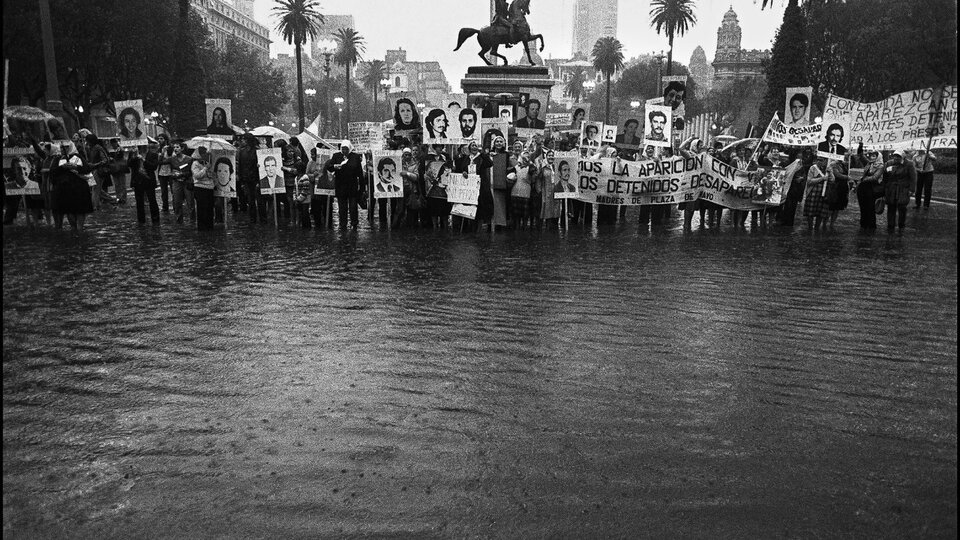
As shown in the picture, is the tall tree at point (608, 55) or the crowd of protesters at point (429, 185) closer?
the crowd of protesters at point (429, 185)

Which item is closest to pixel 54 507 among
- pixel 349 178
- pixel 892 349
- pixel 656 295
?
pixel 892 349

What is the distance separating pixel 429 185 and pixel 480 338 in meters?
9.36

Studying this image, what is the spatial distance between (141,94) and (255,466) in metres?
45.9

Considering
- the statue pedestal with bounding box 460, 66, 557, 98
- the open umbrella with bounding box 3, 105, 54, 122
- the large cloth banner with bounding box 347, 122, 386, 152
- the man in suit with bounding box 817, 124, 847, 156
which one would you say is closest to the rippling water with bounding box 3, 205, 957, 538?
the large cloth banner with bounding box 347, 122, 386, 152

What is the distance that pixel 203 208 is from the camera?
16.2 metres

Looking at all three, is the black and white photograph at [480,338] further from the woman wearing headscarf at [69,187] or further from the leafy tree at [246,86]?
the leafy tree at [246,86]

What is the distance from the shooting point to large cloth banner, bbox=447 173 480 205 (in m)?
16.0

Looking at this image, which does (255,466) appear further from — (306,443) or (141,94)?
(141,94)

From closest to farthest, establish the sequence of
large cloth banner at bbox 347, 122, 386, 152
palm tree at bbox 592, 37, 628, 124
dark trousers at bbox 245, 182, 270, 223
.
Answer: large cloth banner at bbox 347, 122, 386, 152 → dark trousers at bbox 245, 182, 270, 223 → palm tree at bbox 592, 37, 628, 124

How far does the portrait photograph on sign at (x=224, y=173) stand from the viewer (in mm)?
17141

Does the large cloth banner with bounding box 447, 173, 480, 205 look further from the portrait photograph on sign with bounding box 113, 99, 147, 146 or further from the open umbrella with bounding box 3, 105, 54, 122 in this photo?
the open umbrella with bounding box 3, 105, 54, 122

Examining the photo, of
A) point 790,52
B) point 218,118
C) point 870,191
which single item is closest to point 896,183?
point 870,191

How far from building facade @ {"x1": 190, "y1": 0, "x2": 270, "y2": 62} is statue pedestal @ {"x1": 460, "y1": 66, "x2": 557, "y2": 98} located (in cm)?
7756

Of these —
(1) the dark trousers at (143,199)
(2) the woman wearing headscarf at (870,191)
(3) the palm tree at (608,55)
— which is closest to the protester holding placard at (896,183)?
(2) the woman wearing headscarf at (870,191)
